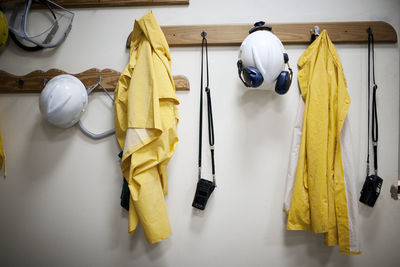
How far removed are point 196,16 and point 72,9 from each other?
75 cm

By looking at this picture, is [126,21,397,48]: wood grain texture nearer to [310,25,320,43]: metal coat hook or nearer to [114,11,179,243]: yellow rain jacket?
[310,25,320,43]: metal coat hook

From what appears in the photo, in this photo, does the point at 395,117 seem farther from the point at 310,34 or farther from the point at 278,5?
the point at 278,5

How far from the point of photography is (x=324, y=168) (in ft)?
2.99

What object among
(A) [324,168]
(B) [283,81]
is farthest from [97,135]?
(A) [324,168]

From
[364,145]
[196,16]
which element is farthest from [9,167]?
[364,145]

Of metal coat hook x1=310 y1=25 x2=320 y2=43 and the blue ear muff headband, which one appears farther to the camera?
metal coat hook x1=310 y1=25 x2=320 y2=43

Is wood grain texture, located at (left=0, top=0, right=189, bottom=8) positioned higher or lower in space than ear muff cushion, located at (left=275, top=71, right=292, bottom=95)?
higher

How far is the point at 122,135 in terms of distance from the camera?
1.01 m

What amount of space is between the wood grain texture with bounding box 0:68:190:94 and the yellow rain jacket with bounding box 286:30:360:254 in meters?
0.66

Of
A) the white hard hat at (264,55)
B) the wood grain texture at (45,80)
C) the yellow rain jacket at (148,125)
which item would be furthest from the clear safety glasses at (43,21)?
the white hard hat at (264,55)

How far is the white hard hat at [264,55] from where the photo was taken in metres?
0.82

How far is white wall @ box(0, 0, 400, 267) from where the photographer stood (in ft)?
3.48

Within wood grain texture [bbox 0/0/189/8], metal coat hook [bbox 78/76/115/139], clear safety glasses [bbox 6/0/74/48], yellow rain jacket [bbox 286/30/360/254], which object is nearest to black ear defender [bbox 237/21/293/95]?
yellow rain jacket [bbox 286/30/360/254]

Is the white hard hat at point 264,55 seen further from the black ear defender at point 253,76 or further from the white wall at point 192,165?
the white wall at point 192,165
